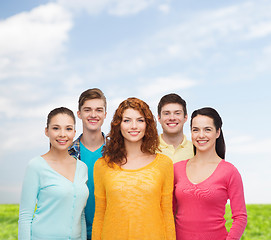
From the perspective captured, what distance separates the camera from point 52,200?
3.67 m

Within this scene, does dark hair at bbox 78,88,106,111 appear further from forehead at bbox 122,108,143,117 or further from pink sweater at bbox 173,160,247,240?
pink sweater at bbox 173,160,247,240

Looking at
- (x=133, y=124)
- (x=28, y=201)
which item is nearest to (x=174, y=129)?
(x=133, y=124)

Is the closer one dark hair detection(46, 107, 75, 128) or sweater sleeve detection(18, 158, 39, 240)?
sweater sleeve detection(18, 158, 39, 240)

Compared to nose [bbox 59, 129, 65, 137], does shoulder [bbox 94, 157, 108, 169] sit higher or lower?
lower

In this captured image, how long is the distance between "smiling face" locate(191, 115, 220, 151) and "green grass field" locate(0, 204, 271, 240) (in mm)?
6662

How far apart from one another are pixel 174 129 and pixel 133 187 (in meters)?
1.29

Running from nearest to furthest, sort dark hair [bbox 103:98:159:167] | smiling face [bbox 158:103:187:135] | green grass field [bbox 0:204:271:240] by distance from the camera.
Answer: dark hair [bbox 103:98:159:167]
smiling face [bbox 158:103:187:135]
green grass field [bbox 0:204:271:240]

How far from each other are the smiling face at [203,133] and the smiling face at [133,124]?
2.07 ft

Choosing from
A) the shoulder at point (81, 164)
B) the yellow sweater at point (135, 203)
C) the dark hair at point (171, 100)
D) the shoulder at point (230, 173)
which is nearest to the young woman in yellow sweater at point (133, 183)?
the yellow sweater at point (135, 203)

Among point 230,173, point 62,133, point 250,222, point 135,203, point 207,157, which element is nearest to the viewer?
point 135,203

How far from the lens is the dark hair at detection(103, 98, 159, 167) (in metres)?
3.68

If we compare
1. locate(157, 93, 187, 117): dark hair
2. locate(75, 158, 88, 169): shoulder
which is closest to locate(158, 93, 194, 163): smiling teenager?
locate(157, 93, 187, 117): dark hair

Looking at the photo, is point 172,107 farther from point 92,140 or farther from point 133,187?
point 133,187

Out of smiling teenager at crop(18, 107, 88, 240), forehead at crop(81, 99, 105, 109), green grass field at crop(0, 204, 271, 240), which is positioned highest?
forehead at crop(81, 99, 105, 109)
